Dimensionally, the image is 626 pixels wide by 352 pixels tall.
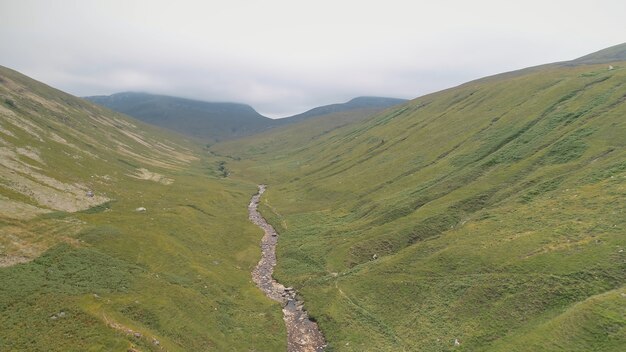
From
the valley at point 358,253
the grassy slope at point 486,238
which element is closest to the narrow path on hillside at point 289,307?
the valley at point 358,253

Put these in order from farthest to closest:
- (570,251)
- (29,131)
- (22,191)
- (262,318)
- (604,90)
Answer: (29,131), (604,90), (22,191), (262,318), (570,251)

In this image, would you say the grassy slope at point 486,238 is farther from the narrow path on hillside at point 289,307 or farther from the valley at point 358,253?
the narrow path on hillside at point 289,307

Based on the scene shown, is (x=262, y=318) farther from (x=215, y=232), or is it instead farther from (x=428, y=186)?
(x=428, y=186)

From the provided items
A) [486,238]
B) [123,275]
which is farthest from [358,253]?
[123,275]

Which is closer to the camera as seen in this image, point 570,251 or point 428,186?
point 570,251

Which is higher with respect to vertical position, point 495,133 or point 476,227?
point 495,133

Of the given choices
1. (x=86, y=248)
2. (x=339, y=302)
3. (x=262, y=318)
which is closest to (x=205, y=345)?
(x=262, y=318)

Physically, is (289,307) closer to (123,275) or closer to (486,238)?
(123,275)
